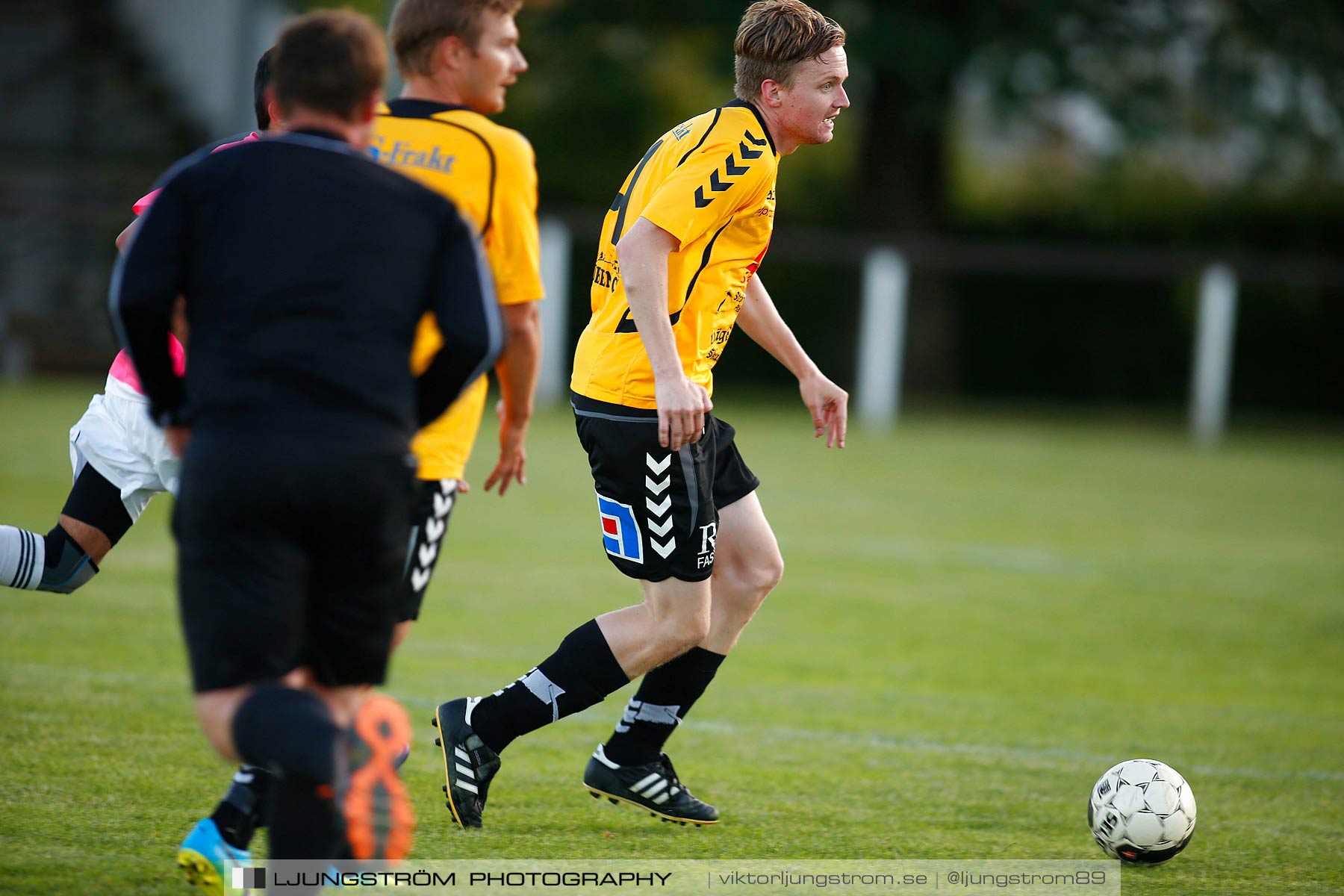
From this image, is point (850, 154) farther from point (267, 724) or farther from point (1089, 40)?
point (267, 724)

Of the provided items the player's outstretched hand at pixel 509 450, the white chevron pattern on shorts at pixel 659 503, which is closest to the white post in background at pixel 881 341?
the white chevron pattern on shorts at pixel 659 503

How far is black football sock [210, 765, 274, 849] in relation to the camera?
354cm

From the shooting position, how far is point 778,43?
4.22m

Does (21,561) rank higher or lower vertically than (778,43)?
lower

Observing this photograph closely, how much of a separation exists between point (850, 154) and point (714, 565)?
86.5ft

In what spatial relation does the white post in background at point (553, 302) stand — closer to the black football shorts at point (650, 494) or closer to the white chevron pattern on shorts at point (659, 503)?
the black football shorts at point (650, 494)

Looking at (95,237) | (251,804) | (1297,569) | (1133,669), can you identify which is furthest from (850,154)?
(251,804)

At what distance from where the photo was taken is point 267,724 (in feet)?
8.76

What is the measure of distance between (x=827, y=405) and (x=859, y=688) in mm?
2174

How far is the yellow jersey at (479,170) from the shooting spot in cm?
327

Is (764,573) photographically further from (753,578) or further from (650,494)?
(650,494)

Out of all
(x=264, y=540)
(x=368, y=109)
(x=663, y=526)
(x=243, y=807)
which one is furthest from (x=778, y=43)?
(x=243, y=807)

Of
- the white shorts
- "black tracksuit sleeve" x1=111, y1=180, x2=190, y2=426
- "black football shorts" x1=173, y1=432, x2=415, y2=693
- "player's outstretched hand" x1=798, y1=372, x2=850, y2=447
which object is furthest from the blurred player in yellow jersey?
"player's outstretched hand" x1=798, y1=372, x2=850, y2=447

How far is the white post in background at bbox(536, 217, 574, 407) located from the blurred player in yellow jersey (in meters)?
17.8
